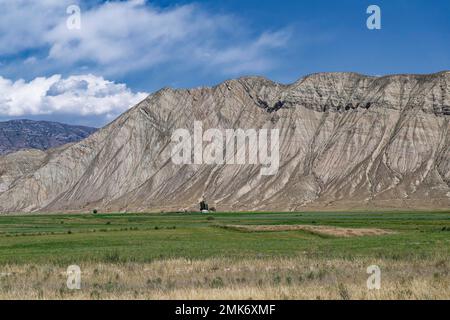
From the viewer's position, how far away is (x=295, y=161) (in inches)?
6944

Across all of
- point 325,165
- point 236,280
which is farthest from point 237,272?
point 325,165

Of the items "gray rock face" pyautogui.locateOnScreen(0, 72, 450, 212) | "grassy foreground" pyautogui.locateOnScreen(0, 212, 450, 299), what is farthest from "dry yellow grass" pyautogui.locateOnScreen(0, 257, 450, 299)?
"gray rock face" pyautogui.locateOnScreen(0, 72, 450, 212)

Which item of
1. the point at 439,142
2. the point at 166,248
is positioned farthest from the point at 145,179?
the point at 166,248

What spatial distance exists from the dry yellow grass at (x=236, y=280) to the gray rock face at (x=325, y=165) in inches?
4737

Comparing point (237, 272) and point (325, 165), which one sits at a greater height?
point (325, 165)

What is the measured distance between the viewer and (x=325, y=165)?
172 metres

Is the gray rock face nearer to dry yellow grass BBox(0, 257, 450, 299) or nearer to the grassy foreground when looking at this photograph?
the grassy foreground

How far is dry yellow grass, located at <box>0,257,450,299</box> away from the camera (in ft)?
62.7

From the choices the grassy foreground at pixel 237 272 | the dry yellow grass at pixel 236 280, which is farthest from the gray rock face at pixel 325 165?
the dry yellow grass at pixel 236 280

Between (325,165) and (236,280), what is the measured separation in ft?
493

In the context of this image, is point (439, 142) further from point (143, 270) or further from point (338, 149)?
point (143, 270)

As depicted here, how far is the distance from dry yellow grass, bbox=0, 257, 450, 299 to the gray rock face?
120 m

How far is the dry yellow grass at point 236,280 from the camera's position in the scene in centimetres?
1911

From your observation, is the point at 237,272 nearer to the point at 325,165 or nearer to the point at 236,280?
the point at 236,280
